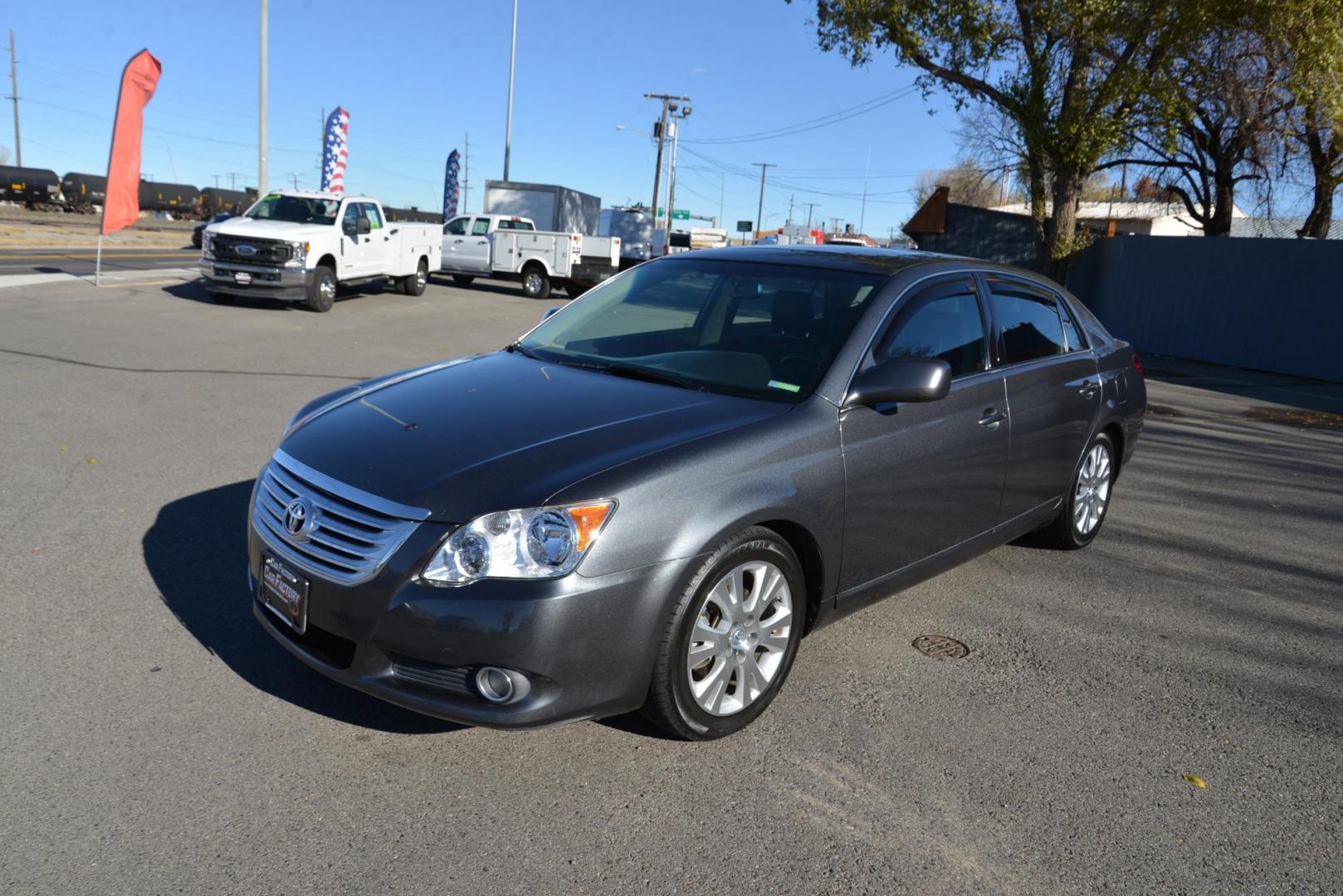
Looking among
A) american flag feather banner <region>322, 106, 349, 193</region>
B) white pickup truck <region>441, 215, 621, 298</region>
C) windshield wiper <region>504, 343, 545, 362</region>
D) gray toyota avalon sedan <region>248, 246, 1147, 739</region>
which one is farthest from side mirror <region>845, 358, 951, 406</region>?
american flag feather banner <region>322, 106, 349, 193</region>

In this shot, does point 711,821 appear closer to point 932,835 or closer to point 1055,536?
point 932,835

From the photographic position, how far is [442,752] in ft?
11.1

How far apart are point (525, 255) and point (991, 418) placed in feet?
69.1

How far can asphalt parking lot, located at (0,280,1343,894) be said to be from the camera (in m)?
2.86

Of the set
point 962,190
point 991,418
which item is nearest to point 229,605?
point 991,418

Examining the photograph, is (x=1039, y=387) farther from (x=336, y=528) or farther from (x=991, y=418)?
(x=336, y=528)

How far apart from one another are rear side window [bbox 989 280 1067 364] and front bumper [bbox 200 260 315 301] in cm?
1390

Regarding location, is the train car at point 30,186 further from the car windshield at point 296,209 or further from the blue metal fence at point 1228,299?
the blue metal fence at point 1228,299

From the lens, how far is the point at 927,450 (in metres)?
4.24

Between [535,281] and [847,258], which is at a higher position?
[847,258]

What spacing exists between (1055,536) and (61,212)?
68.8m

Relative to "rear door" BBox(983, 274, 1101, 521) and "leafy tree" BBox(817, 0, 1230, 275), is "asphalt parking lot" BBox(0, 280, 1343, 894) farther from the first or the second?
"leafy tree" BBox(817, 0, 1230, 275)

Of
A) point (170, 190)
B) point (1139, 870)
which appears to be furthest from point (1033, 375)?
point (170, 190)

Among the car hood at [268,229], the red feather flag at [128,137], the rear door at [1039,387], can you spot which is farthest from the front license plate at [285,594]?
the red feather flag at [128,137]
